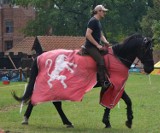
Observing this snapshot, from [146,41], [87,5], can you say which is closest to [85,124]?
[146,41]

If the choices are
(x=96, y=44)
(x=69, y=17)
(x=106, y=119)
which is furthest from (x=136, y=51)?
(x=69, y=17)

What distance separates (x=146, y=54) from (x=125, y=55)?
456mm

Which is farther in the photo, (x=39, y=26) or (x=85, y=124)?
(x=39, y=26)

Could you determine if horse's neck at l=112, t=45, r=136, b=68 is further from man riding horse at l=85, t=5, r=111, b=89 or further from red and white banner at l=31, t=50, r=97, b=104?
red and white banner at l=31, t=50, r=97, b=104

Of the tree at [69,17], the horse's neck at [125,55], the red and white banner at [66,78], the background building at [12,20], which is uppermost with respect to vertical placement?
the horse's neck at [125,55]

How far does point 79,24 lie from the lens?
67625mm

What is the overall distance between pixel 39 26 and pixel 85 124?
5656 centimetres

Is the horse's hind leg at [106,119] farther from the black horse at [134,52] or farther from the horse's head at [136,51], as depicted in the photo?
the horse's head at [136,51]

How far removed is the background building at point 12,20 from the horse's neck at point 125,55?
63.7 meters

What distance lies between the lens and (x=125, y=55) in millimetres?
10570

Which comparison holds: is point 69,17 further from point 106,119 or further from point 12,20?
point 106,119

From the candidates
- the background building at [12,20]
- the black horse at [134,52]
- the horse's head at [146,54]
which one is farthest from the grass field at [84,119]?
the background building at [12,20]

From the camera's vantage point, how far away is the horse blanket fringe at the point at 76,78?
10.4m

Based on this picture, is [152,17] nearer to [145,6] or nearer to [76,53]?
[145,6]
